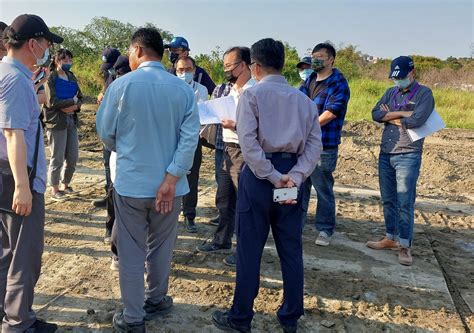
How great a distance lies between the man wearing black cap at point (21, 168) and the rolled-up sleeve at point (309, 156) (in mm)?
1607

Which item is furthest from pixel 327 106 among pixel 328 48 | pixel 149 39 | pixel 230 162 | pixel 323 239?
pixel 149 39

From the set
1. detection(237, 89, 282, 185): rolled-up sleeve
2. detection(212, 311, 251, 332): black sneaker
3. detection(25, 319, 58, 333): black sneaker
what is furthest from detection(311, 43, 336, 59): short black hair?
detection(25, 319, 58, 333): black sneaker

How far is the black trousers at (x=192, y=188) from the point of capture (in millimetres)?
4660

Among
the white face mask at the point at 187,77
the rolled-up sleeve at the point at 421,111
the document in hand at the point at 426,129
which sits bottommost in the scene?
the document in hand at the point at 426,129

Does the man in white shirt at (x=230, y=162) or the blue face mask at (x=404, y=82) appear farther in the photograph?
the blue face mask at (x=404, y=82)

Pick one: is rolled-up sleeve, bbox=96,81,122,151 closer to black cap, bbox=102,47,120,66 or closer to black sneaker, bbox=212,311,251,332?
black sneaker, bbox=212,311,251,332

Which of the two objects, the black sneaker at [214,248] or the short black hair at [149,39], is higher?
the short black hair at [149,39]

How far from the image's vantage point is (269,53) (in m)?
2.78

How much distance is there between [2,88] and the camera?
240 cm

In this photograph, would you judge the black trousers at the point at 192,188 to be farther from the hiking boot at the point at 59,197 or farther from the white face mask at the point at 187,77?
the hiking boot at the point at 59,197

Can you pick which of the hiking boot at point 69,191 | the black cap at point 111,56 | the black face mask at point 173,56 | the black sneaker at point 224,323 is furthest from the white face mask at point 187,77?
the hiking boot at point 69,191

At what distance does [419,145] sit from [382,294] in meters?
1.46

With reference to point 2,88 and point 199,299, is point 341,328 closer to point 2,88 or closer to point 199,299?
point 199,299

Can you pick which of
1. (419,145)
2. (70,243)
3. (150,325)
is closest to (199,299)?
(150,325)
